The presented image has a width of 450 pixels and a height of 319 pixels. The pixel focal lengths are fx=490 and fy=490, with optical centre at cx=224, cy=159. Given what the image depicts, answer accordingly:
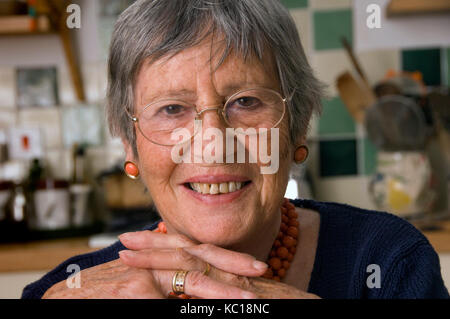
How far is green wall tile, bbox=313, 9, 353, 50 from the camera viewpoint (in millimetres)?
2047

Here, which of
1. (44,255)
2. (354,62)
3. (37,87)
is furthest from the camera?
(37,87)

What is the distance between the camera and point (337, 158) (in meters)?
2.06

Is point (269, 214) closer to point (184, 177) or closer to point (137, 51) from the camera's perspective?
point (184, 177)

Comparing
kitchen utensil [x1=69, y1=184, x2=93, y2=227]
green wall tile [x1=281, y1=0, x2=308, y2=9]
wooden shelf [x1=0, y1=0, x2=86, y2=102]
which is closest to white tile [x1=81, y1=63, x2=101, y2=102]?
wooden shelf [x1=0, y1=0, x2=86, y2=102]

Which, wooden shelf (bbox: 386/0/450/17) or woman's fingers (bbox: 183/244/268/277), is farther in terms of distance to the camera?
wooden shelf (bbox: 386/0/450/17)

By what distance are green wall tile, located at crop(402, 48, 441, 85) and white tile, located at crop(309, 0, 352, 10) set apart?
1.08 ft

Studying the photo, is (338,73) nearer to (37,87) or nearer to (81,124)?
(81,124)

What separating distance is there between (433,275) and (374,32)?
1.43 meters

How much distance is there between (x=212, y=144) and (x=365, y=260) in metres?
0.38

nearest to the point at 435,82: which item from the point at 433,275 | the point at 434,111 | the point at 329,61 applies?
the point at 434,111

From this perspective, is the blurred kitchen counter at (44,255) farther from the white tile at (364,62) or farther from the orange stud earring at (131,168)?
the orange stud earring at (131,168)

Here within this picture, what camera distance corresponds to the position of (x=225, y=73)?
77 cm

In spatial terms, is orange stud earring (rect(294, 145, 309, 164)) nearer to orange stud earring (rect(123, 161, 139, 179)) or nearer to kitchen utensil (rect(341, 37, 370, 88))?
orange stud earring (rect(123, 161, 139, 179))

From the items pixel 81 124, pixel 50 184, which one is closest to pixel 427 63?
pixel 81 124
